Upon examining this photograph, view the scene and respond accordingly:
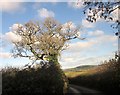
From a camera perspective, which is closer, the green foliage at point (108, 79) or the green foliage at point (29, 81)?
the green foliage at point (29, 81)

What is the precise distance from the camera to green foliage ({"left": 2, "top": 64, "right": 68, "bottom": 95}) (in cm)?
2064

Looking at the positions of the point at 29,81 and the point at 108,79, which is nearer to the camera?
the point at 29,81

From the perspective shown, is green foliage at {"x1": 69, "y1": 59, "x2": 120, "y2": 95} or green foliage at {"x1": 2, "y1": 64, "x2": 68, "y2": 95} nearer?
green foliage at {"x1": 2, "y1": 64, "x2": 68, "y2": 95}

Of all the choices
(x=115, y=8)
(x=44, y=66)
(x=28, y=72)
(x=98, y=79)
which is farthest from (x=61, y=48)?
(x=115, y=8)

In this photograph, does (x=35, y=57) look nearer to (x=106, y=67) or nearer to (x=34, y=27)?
(x=34, y=27)

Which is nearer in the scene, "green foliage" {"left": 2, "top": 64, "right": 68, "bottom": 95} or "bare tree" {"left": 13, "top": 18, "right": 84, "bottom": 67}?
"green foliage" {"left": 2, "top": 64, "right": 68, "bottom": 95}

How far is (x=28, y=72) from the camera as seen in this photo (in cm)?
2264

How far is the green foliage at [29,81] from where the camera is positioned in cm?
2064

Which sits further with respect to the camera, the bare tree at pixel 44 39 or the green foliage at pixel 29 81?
the bare tree at pixel 44 39

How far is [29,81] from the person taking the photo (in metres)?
21.9

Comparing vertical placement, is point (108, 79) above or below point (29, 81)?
below

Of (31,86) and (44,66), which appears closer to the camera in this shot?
(31,86)

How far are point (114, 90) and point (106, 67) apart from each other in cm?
779

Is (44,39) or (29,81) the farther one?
(44,39)
